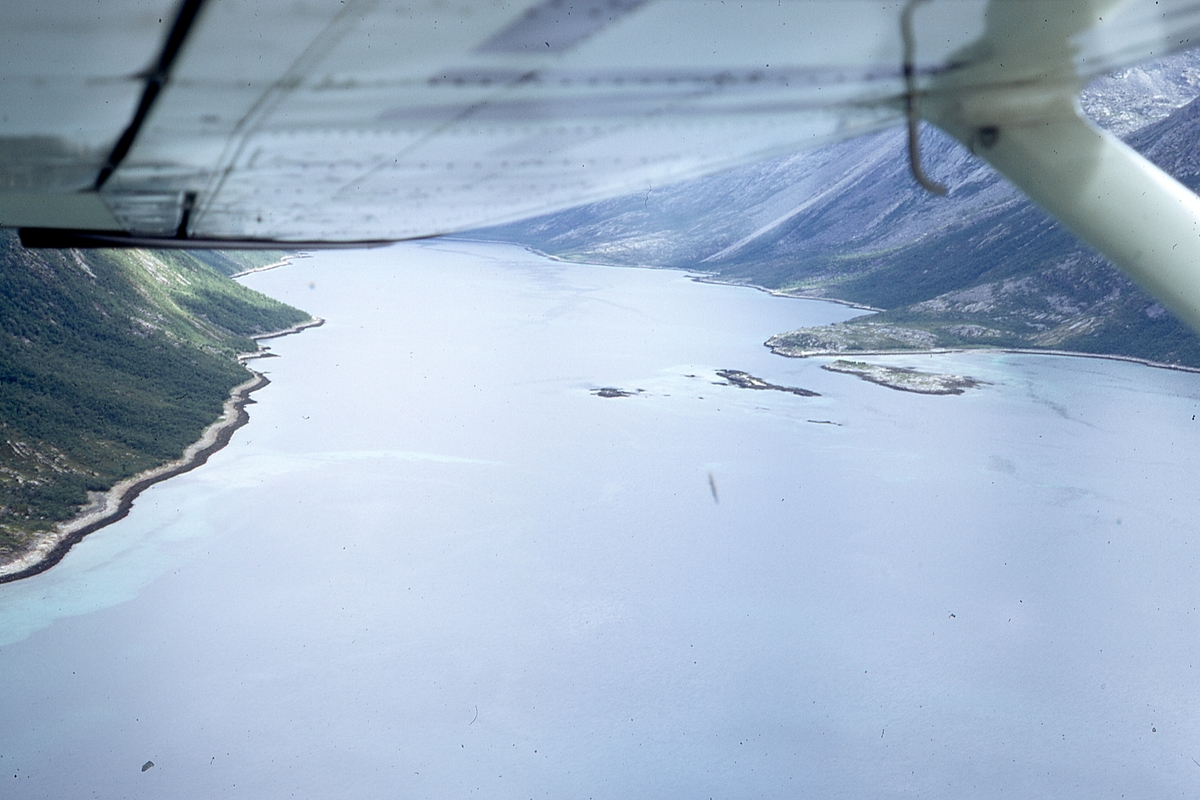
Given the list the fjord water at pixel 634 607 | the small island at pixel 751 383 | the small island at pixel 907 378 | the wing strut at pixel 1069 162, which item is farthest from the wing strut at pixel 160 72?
the small island at pixel 907 378

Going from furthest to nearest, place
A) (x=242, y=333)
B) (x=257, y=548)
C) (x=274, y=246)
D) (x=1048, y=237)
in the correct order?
(x=1048, y=237)
(x=242, y=333)
(x=257, y=548)
(x=274, y=246)

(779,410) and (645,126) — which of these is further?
(779,410)

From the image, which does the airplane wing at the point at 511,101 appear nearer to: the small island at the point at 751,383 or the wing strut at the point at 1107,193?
the wing strut at the point at 1107,193

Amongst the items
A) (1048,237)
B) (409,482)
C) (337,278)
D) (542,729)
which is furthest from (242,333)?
(1048,237)

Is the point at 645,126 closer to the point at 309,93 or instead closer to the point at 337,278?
the point at 309,93

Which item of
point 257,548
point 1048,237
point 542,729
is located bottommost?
point 542,729

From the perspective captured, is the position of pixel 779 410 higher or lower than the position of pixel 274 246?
→ lower
